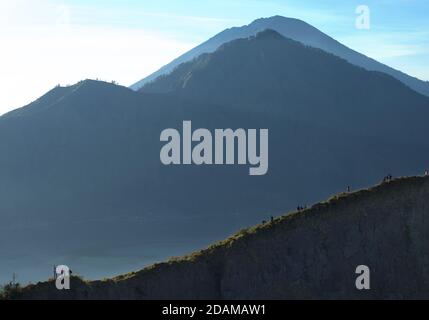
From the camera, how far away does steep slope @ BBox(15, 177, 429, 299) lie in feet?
92.7

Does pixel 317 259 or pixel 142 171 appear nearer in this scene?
pixel 317 259

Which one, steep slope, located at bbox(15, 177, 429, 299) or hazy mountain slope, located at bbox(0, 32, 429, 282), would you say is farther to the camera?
hazy mountain slope, located at bbox(0, 32, 429, 282)

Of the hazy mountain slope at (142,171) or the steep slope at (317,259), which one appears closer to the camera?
Result: the steep slope at (317,259)

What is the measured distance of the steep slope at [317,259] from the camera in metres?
28.3

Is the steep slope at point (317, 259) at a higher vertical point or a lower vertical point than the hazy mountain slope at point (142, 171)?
lower

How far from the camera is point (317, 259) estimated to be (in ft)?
101

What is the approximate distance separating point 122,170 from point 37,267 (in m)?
69.9

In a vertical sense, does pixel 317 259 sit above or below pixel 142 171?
below

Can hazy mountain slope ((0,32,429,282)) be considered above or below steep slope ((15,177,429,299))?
above
